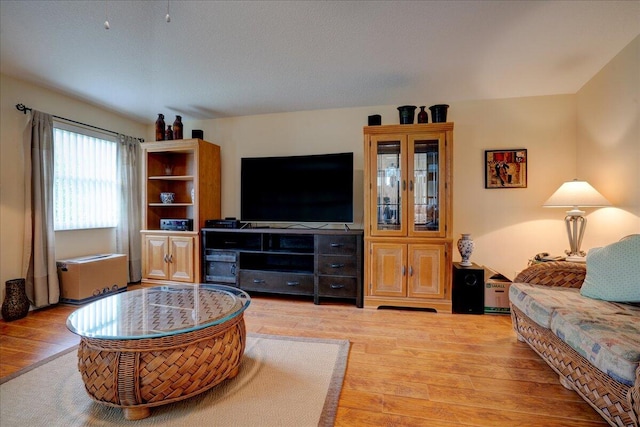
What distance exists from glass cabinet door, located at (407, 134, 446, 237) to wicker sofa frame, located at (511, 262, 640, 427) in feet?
3.01

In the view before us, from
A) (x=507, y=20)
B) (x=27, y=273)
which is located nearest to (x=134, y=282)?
(x=27, y=273)

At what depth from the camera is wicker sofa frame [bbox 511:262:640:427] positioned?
117 centimetres

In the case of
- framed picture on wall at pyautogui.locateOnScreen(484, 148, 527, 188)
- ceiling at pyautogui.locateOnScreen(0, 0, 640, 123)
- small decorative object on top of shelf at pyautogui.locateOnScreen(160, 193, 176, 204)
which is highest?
ceiling at pyautogui.locateOnScreen(0, 0, 640, 123)

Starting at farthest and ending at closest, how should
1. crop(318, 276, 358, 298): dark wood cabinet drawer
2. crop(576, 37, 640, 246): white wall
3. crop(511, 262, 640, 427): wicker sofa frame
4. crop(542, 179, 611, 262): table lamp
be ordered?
1. crop(318, 276, 358, 298): dark wood cabinet drawer
2. crop(542, 179, 611, 262): table lamp
3. crop(576, 37, 640, 246): white wall
4. crop(511, 262, 640, 427): wicker sofa frame

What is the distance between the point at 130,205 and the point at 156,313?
286 centimetres

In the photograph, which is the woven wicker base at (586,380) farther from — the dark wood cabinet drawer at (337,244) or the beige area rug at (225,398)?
the dark wood cabinet drawer at (337,244)

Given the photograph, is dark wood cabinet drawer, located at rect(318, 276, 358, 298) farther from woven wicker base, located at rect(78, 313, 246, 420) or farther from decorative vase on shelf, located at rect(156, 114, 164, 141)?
decorative vase on shelf, located at rect(156, 114, 164, 141)

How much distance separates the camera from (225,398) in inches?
59.4

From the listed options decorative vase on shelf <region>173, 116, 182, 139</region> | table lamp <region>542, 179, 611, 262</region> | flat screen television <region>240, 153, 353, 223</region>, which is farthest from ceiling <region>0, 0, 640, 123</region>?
table lamp <region>542, 179, 611, 262</region>

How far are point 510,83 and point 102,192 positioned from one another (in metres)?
4.71

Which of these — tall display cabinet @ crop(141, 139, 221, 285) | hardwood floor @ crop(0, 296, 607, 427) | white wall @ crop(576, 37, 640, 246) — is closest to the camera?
hardwood floor @ crop(0, 296, 607, 427)

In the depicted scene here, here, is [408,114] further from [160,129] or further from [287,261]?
[160,129]

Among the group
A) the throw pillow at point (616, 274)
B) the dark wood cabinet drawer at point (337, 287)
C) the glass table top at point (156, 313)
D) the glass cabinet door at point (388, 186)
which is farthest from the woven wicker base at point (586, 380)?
the glass table top at point (156, 313)

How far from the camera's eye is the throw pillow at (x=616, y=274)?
1.74m
